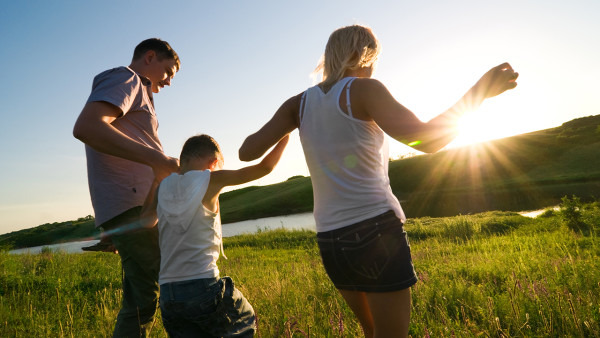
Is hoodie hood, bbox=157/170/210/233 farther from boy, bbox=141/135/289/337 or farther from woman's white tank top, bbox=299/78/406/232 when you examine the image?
woman's white tank top, bbox=299/78/406/232

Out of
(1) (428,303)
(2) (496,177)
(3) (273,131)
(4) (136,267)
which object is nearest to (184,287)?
(4) (136,267)

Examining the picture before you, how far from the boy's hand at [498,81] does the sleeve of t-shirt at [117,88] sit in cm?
211

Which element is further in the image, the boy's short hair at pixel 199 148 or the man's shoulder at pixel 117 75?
the boy's short hair at pixel 199 148

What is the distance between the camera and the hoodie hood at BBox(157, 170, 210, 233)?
90.5 inches

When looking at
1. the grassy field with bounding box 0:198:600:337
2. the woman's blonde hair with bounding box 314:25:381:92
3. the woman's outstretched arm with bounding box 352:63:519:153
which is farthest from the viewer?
the grassy field with bounding box 0:198:600:337

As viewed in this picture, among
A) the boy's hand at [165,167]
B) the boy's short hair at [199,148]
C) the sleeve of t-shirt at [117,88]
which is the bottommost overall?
the boy's hand at [165,167]

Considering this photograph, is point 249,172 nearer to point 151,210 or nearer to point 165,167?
point 165,167

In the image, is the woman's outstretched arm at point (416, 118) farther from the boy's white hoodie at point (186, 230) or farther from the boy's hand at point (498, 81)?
the boy's white hoodie at point (186, 230)

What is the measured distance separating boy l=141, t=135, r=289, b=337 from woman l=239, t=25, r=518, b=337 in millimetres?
661

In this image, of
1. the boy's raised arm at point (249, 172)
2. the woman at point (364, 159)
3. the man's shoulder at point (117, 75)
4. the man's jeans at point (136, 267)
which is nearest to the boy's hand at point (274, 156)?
the boy's raised arm at point (249, 172)

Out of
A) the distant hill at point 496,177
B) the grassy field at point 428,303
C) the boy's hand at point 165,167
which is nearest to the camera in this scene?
the boy's hand at point 165,167

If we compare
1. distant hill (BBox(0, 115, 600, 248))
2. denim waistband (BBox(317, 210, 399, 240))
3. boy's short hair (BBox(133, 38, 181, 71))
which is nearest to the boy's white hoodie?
denim waistband (BBox(317, 210, 399, 240))

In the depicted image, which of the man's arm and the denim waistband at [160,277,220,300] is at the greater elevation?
the man's arm

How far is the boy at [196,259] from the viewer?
7.43ft
